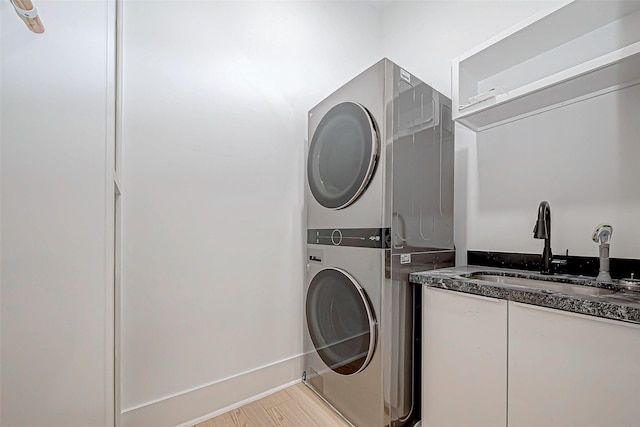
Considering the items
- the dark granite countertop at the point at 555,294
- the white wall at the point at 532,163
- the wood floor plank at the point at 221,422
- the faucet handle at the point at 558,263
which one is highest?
the white wall at the point at 532,163

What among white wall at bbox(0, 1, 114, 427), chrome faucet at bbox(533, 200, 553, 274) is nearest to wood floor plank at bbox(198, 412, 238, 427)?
white wall at bbox(0, 1, 114, 427)

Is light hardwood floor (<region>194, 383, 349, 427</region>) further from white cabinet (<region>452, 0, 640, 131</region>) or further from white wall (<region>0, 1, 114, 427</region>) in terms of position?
white cabinet (<region>452, 0, 640, 131</region>)

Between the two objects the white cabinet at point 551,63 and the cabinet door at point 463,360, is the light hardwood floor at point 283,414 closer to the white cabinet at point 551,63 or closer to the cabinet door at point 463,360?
the cabinet door at point 463,360

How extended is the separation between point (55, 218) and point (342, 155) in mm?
1220

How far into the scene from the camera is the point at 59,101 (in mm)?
576

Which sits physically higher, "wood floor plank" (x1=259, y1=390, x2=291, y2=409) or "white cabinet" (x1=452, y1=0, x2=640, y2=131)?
"white cabinet" (x1=452, y1=0, x2=640, y2=131)

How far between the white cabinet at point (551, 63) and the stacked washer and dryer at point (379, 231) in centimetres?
21

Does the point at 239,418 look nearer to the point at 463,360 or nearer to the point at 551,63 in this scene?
the point at 463,360

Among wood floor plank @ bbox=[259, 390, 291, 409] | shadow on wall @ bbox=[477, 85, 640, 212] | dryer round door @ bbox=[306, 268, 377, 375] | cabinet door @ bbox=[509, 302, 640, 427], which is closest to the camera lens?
cabinet door @ bbox=[509, 302, 640, 427]

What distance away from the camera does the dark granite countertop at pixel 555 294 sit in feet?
2.67

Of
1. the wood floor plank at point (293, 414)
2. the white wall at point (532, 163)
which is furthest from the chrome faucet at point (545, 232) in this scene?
the wood floor plank at point (293, 414)

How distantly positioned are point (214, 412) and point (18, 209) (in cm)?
157

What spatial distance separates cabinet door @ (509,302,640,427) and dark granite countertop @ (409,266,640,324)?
0.03m

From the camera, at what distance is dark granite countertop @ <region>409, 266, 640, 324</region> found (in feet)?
2.67
